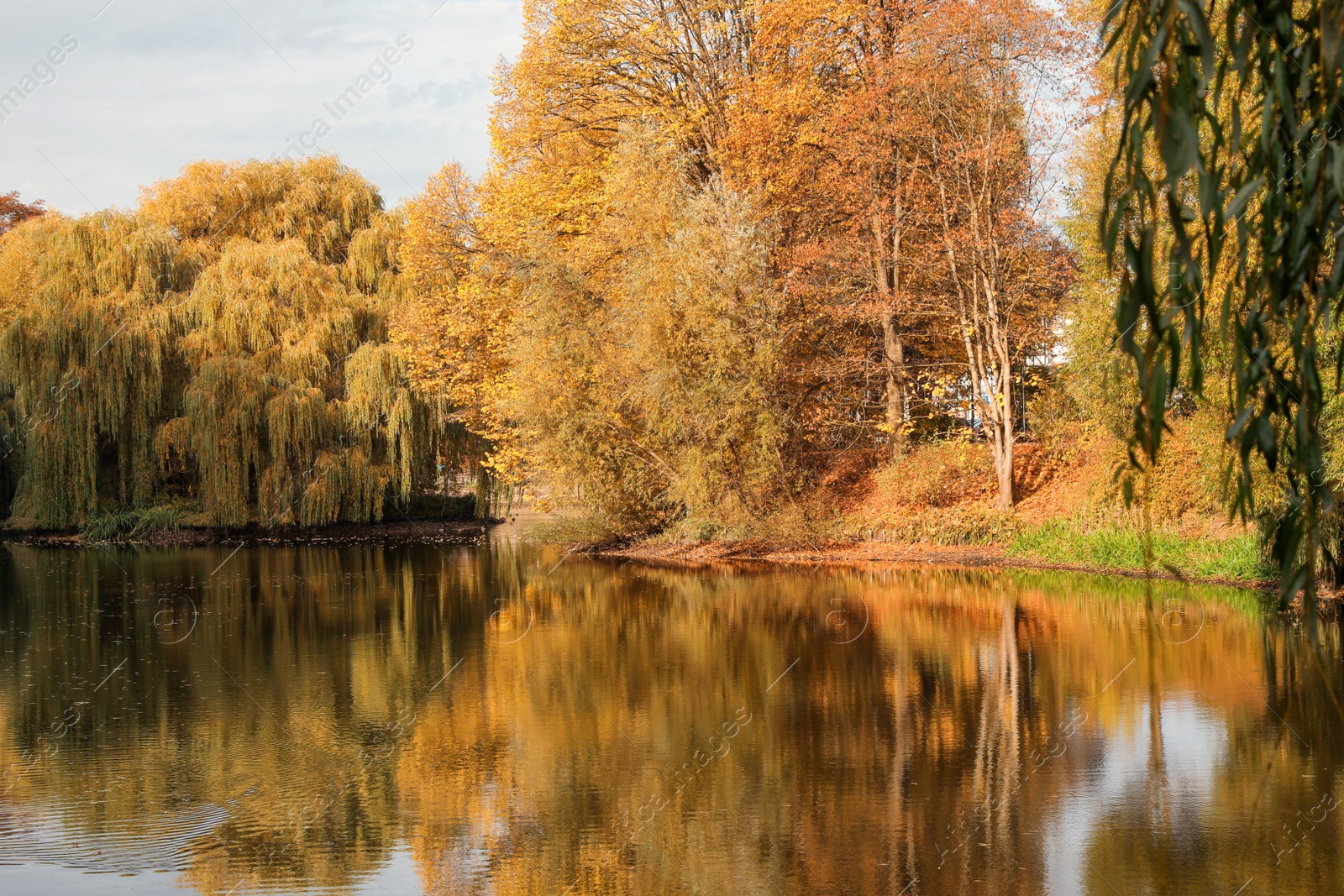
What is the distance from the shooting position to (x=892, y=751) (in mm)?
8281

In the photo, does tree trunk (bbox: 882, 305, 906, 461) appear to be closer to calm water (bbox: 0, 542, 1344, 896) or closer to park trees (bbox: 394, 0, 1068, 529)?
park trees (bbox: 394, 0, 1068, 529)

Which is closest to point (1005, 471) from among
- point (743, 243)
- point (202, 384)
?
point (743, 243)

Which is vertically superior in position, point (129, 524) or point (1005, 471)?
point (1005, 471)

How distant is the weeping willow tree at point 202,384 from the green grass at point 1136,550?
15904 mm

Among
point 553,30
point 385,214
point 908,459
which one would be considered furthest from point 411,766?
point 385,214

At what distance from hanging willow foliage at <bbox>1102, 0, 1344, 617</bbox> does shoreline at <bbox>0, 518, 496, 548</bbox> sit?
26.4 metres

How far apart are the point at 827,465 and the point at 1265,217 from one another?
23.6m

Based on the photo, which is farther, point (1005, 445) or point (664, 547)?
point (664, 547)

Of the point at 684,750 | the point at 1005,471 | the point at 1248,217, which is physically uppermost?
the point at 1248,217

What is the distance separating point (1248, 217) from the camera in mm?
3299

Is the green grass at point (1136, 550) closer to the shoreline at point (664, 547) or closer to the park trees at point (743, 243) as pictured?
the shoreline at point (664, 547)

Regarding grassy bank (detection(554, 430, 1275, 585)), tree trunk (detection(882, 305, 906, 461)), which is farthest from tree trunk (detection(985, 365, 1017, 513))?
tree trunk (detection(882, 305, 906, 461))

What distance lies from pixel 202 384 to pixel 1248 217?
90.0 ft

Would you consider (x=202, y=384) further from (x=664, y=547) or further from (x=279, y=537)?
(x=664, y=547)
